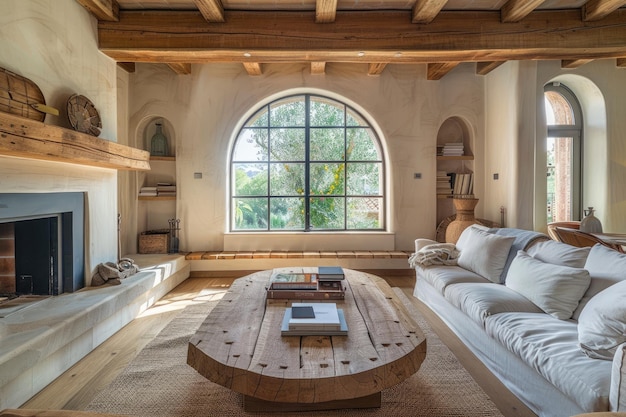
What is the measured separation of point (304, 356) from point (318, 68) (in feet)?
12.8

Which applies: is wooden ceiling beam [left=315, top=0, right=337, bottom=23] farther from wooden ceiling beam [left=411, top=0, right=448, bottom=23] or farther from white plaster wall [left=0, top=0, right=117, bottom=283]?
white plaster wall [left=0, top=0, right=117, bottom=283]

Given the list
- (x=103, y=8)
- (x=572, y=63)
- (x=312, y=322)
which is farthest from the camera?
(x=572, y=63)

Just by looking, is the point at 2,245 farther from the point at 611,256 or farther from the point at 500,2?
the point at 500,2

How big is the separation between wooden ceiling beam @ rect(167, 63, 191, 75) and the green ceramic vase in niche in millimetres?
834

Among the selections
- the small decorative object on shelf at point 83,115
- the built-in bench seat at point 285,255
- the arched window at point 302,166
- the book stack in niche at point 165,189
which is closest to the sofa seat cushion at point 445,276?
the built-in bench seat at point 285,255

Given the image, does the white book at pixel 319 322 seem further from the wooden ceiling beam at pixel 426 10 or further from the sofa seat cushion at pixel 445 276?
the wooden ceiling beam at pixel 426 10

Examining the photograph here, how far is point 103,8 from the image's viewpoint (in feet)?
10.4

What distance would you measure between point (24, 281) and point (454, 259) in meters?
3.61

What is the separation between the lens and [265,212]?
5227 mm

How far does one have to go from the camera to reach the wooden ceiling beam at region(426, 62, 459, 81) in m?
4.41

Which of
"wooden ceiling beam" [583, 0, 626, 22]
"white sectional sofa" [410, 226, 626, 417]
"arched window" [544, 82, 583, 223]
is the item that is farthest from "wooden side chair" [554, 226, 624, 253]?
"wooden ceiling beam" [583, 0, 626, 22]

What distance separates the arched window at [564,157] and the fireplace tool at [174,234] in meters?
4.88

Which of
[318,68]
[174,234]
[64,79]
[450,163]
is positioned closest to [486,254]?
[450,163]

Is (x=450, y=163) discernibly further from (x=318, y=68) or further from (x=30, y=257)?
(x=30, y=257)
